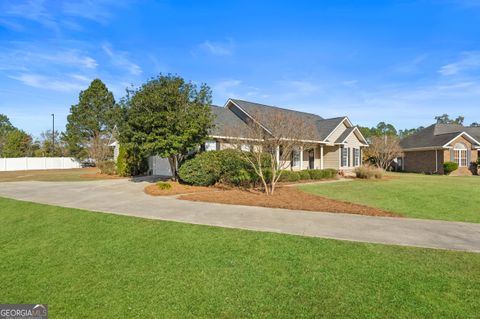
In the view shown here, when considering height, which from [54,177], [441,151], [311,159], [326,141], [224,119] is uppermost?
[224,119]

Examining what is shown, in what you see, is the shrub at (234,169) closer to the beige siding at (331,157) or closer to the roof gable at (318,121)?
the roof gable at (318,121)

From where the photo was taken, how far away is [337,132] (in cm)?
2592

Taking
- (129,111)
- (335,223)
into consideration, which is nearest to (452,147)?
(335,223)

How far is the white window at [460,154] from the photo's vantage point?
29.0m

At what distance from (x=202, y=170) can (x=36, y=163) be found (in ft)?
127

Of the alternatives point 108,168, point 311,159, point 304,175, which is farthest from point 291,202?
point 108,168

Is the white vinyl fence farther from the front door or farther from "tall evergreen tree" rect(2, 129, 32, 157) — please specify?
the front door

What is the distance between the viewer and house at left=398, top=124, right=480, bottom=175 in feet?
94.3

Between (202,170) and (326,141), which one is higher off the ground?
(326,141)

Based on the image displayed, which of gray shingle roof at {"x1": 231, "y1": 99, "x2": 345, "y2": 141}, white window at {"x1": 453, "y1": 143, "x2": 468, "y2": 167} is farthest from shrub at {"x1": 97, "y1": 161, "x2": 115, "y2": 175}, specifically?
white window at {"x1": 453, "y1": 143, "x2": 468, "y2": 167}

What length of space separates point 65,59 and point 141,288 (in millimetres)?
16316


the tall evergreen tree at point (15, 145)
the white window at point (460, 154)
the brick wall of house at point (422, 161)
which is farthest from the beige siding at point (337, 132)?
the tall evergreen tree at point (15, 145)

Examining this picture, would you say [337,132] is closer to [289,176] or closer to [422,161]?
[289,176]

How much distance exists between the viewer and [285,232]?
265 inches
